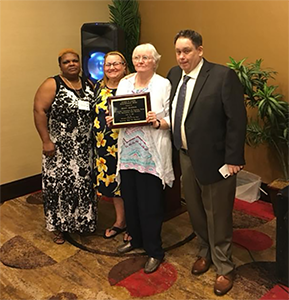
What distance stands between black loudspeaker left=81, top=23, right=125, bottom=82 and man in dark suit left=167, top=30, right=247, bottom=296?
1.04 meters

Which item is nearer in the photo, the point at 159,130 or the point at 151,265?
the point at 159,130

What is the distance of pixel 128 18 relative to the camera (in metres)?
3.99

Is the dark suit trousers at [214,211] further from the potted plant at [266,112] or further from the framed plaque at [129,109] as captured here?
the potted plant at [266,112]

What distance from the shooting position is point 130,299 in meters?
2.25

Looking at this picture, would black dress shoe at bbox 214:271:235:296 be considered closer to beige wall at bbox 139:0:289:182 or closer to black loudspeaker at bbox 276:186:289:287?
black loudspeaker at bbox 276:186:289:287

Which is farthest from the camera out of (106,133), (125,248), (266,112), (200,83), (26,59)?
(26,59)

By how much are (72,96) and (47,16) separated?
139 cm

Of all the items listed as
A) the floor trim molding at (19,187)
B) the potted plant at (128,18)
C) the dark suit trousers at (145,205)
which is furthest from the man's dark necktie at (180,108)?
the floor trim molding at (19,187)

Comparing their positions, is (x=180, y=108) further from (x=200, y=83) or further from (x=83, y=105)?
(x=83, y=105)

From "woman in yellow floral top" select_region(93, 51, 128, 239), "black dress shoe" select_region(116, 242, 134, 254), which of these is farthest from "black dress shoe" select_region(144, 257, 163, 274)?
"woman in yellow floral top" select_region(93, 51, 128, 239)

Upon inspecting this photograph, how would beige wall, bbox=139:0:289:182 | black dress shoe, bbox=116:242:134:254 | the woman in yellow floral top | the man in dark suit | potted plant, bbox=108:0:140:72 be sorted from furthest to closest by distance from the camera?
potted plant, bbox=108:0:140:72 < beige wall, bbox=139:0:289:182 < black dress shoe, bbox=116:242:134:254 < the woman in yellow floral top < the man in dark suit

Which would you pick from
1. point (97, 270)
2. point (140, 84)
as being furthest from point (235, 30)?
point (97, 270)

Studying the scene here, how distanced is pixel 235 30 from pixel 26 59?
6.00 feet

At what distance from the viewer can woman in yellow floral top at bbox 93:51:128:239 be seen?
8.41 ft
